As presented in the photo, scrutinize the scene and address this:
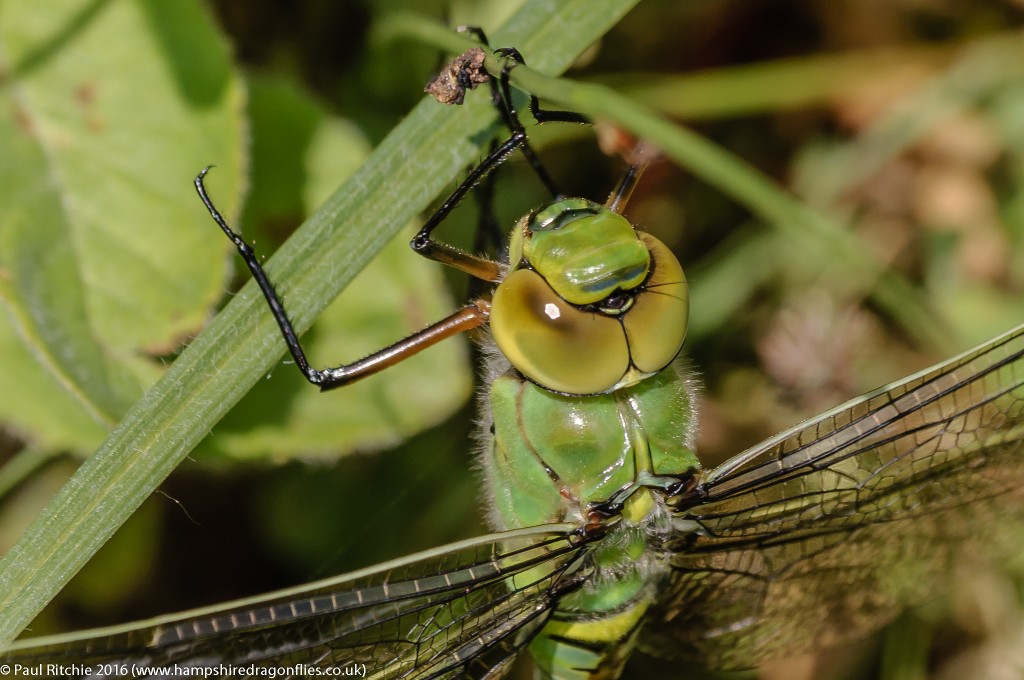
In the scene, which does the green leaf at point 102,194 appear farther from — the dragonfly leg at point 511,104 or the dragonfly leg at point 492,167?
the dragonfly leg at point 511,104

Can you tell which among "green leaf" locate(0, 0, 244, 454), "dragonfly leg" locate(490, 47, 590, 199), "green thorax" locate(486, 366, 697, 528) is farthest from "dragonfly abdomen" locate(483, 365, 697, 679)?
"green leaf" locate(0, 0, 244, 454)

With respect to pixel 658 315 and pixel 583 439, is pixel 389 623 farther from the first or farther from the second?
pixel 658 315

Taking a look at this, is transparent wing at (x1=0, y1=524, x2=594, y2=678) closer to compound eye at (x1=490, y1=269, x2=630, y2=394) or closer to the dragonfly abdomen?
the dragonfly abdomen

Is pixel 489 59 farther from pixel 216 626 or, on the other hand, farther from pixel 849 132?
pixel 849 132

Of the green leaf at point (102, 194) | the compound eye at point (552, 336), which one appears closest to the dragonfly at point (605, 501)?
the compound eye at point (552, 336)

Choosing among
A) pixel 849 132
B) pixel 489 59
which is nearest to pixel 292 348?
pixel 489 59

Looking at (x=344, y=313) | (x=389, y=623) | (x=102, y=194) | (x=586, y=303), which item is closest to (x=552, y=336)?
(x=586, y=303)
